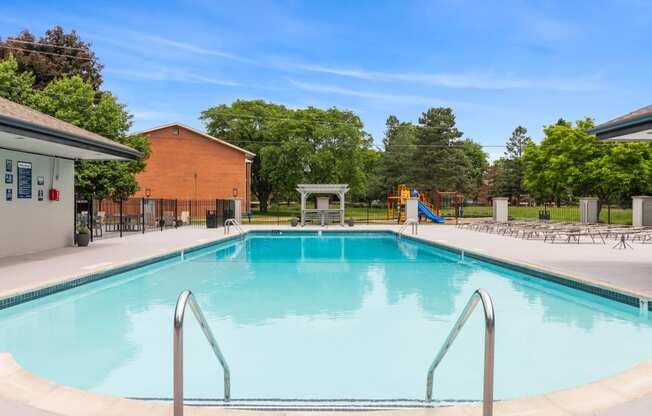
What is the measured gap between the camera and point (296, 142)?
3953 centimetres

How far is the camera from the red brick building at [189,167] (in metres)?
36.1

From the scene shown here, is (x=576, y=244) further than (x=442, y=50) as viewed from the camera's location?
No

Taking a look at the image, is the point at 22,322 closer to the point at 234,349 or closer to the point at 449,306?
the point at 234,349

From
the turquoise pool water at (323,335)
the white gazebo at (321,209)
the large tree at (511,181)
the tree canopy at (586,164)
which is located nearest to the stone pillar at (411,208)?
the white gazebo at (321,209)

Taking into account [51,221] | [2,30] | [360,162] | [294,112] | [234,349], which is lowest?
[234,349]

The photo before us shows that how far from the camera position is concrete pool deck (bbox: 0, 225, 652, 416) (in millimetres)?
3410

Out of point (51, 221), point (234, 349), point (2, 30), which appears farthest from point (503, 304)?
point (2, 30)

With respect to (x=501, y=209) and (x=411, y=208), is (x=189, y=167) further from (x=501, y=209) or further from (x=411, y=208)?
(x=501, y=209)

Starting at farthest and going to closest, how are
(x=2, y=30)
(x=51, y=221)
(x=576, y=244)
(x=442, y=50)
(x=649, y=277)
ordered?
(x=2, y=30) < (x=442, y=50) < (x=576, y=244) < (x=51, y=221) < (x=649, y=277)

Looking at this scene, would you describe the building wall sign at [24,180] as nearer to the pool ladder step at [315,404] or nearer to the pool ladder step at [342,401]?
the pool ladder step at [315,404]

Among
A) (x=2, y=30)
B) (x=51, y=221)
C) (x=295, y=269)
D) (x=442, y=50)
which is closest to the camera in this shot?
(x=295, y=269)

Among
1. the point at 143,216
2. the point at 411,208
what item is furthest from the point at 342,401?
the point at 411,208

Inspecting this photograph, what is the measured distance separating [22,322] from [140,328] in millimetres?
1588

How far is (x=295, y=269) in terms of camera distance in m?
12.6
